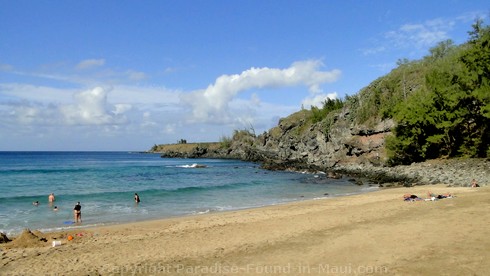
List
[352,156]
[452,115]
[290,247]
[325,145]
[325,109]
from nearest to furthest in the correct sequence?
[290,247]
[452,115]
[352,156]
[325,145]
[325,109]

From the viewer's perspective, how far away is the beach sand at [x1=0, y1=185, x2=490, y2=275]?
11383 mm

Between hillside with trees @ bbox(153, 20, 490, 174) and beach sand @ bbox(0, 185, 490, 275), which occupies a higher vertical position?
hillside with trees @ bbox(153, 20, 490, 174)

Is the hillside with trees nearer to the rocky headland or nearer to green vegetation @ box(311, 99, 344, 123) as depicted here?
the rocky headland

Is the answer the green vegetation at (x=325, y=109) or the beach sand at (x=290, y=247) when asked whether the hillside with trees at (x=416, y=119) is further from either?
the beach sand at (x=290, y=247)

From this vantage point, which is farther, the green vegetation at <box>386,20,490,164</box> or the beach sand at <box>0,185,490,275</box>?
the green vegetation at <box>386,20,490,164</box>

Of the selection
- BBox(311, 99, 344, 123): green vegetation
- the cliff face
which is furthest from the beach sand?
BBox(311, 99, 344, 123): green vegetation

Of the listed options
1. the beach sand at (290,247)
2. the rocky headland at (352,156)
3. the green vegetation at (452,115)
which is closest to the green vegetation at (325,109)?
the rocky headland at (352,156)

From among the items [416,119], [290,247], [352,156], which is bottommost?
[290,247]

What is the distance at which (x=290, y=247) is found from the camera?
14.1m

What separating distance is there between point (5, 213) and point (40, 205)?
3.55 m

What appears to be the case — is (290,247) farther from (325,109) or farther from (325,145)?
(325,109)

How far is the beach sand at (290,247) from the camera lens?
37.3ft

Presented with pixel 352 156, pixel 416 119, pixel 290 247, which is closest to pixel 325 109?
pixel 352 156

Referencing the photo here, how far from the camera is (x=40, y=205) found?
30141 millimetres
